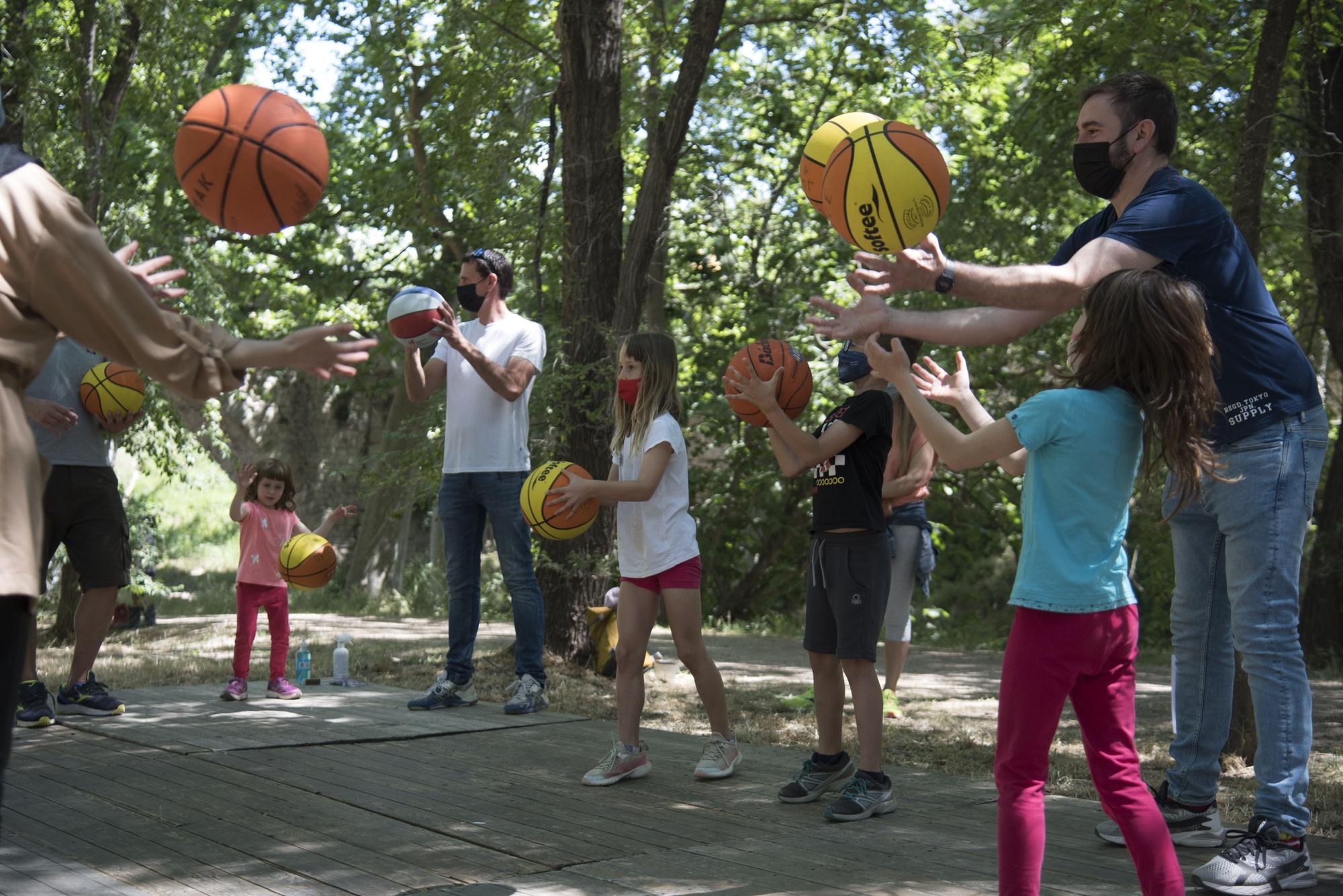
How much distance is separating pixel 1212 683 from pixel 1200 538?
19.7 inches

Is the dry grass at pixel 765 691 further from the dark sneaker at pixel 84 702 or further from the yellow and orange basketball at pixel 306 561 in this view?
the yellow and orange basketball at pixel 306 561

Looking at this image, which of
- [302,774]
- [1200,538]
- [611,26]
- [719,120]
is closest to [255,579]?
[302,774]

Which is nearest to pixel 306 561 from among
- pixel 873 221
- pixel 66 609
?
pixel 873 221

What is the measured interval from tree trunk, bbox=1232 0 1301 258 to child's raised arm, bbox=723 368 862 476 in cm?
244

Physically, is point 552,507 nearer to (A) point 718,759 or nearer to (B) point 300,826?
(A) point 718,759

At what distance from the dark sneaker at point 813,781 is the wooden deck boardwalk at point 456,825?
0.16 feet

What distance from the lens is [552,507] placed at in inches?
223

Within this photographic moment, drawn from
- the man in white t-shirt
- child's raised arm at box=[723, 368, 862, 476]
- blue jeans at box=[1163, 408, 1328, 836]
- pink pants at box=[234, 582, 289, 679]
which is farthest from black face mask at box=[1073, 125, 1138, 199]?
pink pants at box=[234, 582, 289, 679]

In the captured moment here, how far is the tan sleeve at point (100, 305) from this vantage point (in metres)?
2.49

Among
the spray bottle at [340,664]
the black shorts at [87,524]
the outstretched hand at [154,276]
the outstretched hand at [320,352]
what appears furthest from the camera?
the spray bottle at [340,664]

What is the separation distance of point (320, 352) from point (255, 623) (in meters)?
4.99

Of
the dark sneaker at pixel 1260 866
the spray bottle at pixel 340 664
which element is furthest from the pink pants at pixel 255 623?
the dark sneaker at pixel 1260 866

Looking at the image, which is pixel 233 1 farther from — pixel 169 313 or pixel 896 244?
pixel 169 313

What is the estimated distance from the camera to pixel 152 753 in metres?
5.64
